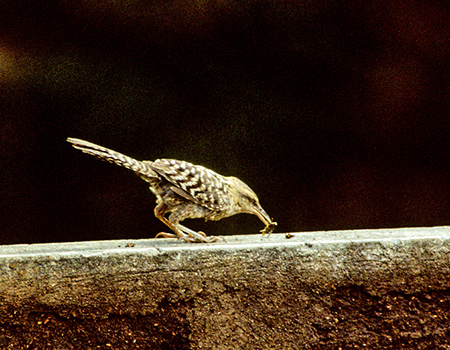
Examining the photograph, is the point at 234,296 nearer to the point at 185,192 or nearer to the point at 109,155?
the point at 185,192

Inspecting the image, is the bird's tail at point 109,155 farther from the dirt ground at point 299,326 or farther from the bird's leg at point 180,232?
the dirt ground at point 299,326

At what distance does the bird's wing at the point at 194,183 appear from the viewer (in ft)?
9.36

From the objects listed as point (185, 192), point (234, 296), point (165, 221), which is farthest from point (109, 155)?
point (234, 296)

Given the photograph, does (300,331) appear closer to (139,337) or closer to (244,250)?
(244,250)

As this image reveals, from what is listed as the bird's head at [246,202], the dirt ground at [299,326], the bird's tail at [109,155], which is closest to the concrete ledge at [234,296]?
the dirt ground at [299,326]

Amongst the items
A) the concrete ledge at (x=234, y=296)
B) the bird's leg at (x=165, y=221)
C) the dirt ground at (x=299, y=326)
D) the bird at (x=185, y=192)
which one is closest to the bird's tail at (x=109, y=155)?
the bird at (x=185, y=192)

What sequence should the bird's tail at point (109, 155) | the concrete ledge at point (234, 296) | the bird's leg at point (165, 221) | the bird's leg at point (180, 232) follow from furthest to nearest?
the bird's leg at point (165, 221), the bird's leg at point (180, 232), the bird's tail at point (109, 155), the concrete ledge at point (234, 296)

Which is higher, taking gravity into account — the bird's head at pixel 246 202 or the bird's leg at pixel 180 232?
the bird's head at pixel 246 202

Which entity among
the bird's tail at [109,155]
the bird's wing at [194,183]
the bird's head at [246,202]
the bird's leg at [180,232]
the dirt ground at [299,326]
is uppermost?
the bird's tail at [109,155]

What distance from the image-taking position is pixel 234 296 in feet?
7.06

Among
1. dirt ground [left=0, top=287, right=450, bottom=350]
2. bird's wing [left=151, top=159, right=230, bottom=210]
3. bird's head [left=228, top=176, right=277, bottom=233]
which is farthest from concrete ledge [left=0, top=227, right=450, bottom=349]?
bird's head [left=228, top=176, right=277, bottom=233]

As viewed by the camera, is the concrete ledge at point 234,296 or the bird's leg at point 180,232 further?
the bird's leg at point 180,232

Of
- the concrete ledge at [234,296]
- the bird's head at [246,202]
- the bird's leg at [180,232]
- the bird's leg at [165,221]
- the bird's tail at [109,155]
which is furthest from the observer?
the bird's head at [246,202]

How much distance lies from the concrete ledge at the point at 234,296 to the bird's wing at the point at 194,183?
2.43 feet
